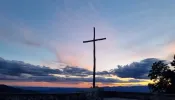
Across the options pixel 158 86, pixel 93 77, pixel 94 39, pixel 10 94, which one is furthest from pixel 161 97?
pixel 158 86

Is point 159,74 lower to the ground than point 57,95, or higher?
higher

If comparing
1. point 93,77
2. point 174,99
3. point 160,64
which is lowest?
point 174,99

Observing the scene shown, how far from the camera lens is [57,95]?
16688mm

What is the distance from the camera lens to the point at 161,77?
120 ft

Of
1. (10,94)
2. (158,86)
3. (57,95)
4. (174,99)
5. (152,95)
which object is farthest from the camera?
(158,86)

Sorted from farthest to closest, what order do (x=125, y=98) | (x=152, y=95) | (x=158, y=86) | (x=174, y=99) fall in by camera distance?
(x=158, y=86) → (x=125, y=98) → (x=152, y=95) → (x=174, y=99)

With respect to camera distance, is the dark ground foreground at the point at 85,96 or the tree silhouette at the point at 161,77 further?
the tree silhouette at the point at 161,77

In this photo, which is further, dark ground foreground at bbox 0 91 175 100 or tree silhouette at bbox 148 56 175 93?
tree silhouette at bbox 148 56 175 93

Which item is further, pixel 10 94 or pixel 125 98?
pixel 125 98

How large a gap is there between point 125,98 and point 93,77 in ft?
17.0

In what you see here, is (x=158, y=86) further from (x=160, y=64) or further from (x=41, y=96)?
(x=41, y=96)

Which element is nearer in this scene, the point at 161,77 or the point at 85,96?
the point at 85,96

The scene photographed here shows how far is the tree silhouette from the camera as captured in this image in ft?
117

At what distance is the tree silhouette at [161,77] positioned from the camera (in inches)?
1406
